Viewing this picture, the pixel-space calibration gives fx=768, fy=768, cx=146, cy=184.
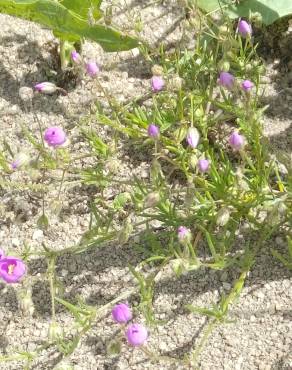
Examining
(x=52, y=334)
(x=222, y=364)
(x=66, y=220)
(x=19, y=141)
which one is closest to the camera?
(x=52, y=334)

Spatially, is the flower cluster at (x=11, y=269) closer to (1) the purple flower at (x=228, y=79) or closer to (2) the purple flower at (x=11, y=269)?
(2) the purple flower at (x=11, y=269)

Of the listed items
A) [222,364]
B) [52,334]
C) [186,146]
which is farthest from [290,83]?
[52,334]

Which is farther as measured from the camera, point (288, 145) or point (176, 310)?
point (288, 145)

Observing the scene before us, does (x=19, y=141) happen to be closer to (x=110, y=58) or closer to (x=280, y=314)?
(x=110, y=58)

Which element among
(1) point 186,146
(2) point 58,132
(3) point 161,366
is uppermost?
(2) point 58,132

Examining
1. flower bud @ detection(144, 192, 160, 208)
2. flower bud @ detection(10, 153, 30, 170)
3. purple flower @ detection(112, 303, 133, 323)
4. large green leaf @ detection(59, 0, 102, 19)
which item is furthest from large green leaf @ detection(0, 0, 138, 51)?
purple flower @ detection(112, 303, 133, 323)

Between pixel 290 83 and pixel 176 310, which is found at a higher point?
pixel 290 83

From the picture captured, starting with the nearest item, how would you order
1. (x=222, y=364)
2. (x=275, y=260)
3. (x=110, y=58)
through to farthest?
(x=222, y=364) < (x=275, y=260) < (x=110, y=58)

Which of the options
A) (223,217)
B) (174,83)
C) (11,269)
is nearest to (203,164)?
(223,217)
